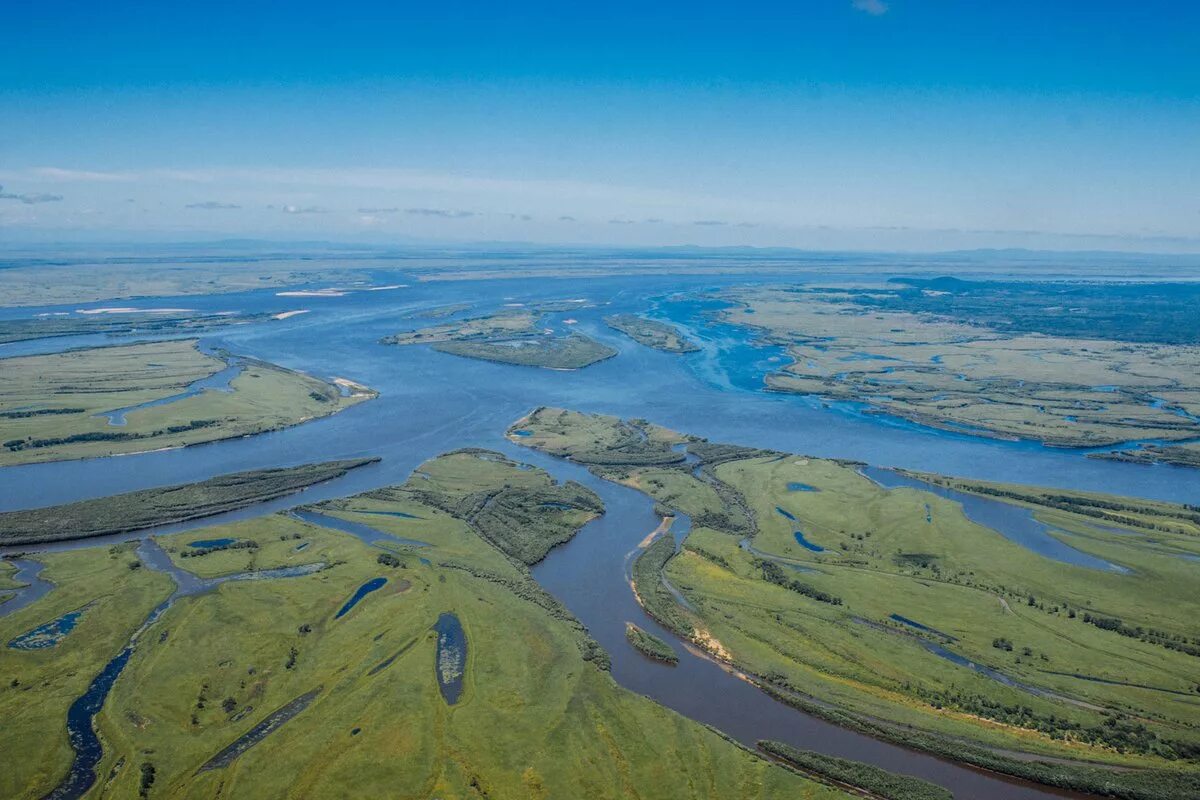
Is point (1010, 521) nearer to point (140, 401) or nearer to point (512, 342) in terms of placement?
point (140, 401)

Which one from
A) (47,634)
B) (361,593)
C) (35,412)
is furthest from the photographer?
(35,412)

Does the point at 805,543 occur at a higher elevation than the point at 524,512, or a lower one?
lower


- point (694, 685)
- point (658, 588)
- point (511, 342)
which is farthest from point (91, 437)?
point (511, 342)

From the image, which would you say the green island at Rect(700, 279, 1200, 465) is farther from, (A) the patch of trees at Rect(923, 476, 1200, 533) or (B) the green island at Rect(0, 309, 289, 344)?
(B) the green island at Rect(0, 309, 289, 344)

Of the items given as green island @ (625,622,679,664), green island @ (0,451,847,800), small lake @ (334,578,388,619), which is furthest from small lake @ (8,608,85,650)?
green island @ (625,622,679,664)

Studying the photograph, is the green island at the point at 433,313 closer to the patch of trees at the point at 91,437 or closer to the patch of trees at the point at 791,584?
the patch of trees at the point at 91,437

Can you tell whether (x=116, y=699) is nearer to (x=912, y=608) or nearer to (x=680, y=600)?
(x=680, y=600)

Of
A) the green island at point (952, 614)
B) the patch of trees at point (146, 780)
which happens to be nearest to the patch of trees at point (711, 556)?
the green island at point (952, 614)
